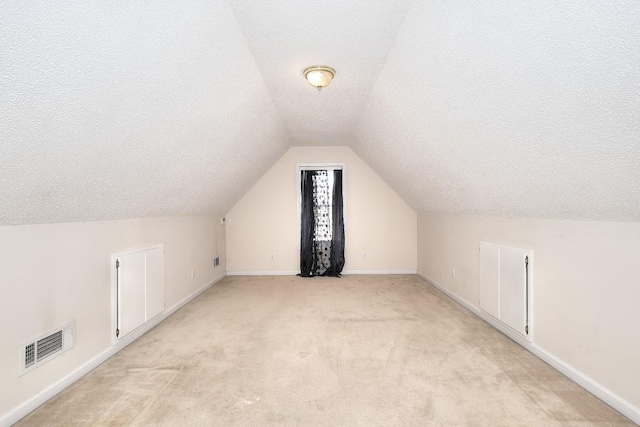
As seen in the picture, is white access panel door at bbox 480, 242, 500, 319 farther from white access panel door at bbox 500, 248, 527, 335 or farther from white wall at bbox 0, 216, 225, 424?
white wall at bbox 0, 216, 225, 424

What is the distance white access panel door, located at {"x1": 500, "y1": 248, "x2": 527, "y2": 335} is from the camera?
2529mm

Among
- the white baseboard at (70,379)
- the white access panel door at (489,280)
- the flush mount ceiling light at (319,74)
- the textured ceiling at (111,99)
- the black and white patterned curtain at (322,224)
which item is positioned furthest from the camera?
the black and white patterned curtain at (322,224)

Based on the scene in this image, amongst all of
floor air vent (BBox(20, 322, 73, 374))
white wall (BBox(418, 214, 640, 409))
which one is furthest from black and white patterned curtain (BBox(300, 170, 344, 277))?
floor air vent (BBox(20, 322, 73, 374))

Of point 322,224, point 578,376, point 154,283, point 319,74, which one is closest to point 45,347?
point 154,283

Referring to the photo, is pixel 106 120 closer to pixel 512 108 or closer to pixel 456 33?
pixel 456 33

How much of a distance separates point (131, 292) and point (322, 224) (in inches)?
132

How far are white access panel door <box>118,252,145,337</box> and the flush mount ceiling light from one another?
2189mm

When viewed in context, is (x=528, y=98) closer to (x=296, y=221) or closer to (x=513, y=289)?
(x=513, y=289)

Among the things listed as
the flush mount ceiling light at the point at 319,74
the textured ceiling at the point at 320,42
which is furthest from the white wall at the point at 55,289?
the flush mount ceiling light at the point at 319,74

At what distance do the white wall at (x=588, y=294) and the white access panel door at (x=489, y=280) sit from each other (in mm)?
230

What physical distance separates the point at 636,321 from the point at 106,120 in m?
3.07

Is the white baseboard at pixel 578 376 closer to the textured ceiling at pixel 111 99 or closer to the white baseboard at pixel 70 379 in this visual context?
the textured ceiling at pixel 111 99

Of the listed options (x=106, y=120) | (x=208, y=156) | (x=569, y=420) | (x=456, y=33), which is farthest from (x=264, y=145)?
(x=569, y=420)

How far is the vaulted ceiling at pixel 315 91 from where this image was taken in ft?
3.71
